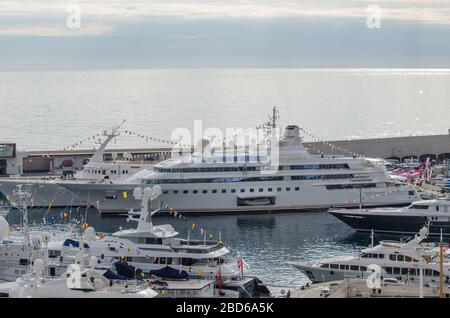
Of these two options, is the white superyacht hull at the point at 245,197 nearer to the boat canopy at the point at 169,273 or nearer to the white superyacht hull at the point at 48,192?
the white superyacht hull at the point at 48,192

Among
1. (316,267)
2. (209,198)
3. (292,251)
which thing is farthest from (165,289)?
(209,198)

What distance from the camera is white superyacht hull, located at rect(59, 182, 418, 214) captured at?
141 ft

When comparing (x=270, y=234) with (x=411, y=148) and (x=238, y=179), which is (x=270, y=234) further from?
(x=411, y=148)

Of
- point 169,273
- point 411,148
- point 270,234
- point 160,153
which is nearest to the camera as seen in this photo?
point 169,273

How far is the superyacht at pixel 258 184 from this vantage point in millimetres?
43156

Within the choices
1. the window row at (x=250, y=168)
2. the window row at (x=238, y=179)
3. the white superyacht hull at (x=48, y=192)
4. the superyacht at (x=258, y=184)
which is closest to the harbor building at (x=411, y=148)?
the superyacht at (x=258, y=184)

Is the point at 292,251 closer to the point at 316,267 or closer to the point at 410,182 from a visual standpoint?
the point at 316,267

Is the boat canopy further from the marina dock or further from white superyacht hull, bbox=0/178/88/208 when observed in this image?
the marina dock

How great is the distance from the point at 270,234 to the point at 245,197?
689cm

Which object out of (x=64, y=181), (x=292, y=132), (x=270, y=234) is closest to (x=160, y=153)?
(x=64, y=181)

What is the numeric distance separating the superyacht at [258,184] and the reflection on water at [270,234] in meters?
1.15

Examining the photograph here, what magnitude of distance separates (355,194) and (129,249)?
21891mm

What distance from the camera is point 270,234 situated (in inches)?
1459

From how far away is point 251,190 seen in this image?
4403 cm
